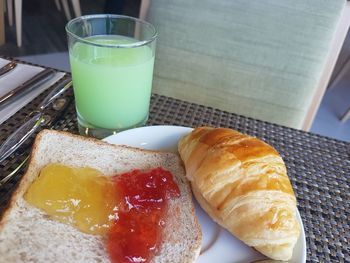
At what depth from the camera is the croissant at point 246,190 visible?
0.61 m

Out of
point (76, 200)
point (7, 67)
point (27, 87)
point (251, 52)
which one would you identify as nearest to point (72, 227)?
point (76, 200)

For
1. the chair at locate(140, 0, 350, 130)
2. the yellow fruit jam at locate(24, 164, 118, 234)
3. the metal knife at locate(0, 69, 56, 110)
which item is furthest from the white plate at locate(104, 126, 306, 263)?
the chair at locate(140, 0, 350, 130)

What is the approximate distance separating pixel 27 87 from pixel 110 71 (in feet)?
0.93

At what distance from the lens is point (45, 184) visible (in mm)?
647

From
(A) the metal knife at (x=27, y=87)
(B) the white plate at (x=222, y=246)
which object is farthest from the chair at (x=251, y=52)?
(B) the white plate at (x=222, y=246)

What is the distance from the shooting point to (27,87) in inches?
37.6

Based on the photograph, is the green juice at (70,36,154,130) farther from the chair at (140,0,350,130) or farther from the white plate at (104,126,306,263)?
the chair at (140,0,350,130)

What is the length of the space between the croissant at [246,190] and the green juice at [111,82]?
197 mm

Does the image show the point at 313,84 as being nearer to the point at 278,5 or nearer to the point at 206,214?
the point at 278,5

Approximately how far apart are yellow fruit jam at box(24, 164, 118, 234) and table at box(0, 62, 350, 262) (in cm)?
8

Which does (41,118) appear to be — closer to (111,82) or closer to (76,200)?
(111,82)

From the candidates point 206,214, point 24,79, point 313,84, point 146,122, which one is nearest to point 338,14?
point 313,84

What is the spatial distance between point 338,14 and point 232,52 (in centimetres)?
35

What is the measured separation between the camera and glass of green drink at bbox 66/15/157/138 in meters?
0.80
